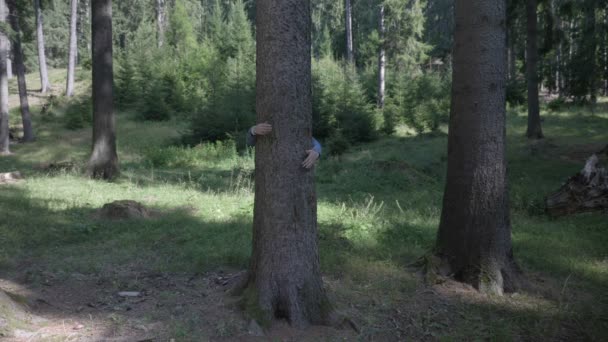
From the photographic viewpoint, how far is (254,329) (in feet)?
14.2

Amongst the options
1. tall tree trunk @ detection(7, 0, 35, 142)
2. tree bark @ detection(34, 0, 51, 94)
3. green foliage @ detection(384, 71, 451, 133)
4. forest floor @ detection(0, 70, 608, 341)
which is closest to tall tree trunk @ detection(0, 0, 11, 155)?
tall tree trunk @ detection(7, 0, 35, 142)

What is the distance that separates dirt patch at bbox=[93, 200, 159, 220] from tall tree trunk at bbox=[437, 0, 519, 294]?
527cm

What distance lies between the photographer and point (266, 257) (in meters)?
4.59

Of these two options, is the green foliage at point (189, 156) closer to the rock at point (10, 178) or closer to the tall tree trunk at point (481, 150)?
the rock at point (10, 178)

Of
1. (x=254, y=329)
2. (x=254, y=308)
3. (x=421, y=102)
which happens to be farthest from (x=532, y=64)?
(x=254, y=329)

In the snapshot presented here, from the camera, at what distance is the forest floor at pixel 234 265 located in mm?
4551

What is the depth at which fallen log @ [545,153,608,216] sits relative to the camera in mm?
9141

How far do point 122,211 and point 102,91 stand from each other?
6122 mm

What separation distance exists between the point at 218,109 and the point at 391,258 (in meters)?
16.3

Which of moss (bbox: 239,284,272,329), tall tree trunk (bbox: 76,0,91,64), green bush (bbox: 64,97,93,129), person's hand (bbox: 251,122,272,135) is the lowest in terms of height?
moss (bbox: 239,284,272,329)

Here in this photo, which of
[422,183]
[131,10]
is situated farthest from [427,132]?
[131,10]

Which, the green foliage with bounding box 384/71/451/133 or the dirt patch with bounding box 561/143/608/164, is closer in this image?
the dirt patch with bounding box 561/143/608/164

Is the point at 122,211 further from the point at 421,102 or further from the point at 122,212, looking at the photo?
the point at 421,102

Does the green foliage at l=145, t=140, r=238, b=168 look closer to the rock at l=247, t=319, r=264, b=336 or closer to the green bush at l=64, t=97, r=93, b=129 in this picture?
the green bush at l=64, t=97, r=93, b=129
